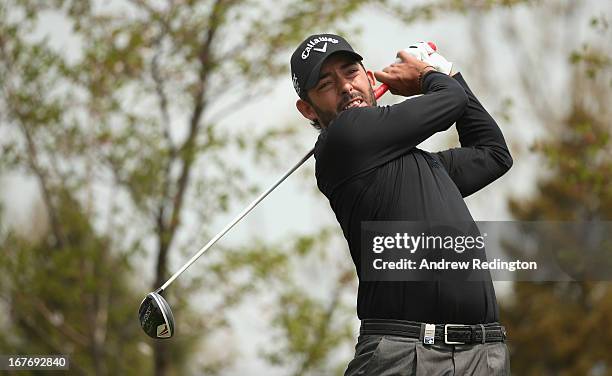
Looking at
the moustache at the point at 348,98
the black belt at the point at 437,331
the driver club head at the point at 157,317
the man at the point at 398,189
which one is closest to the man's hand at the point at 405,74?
the man at the point at 398,189

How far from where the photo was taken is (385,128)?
3.53 meters

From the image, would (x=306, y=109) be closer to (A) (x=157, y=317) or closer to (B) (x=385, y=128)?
(B) (x=385, y=128)

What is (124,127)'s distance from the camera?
39.4 feet

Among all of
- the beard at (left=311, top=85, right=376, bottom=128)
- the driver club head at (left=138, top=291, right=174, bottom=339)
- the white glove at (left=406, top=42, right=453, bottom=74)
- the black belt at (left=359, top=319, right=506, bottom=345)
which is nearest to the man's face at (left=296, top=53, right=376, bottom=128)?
the beard at (left=311, top=85, right=376, bottom=128)

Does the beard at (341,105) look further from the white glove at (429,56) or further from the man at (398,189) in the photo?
the white glove at (429,56)

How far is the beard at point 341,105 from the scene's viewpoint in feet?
12.4

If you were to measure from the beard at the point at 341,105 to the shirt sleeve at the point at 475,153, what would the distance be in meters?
0.33

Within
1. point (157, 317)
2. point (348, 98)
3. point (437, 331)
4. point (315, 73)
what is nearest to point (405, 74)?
point (348, 98)

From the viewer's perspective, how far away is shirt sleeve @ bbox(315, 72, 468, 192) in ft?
11.6

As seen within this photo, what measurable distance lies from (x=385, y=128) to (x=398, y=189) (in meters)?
0.21

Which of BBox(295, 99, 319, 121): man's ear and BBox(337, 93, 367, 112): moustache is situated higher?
BBox(295, 99, 319, 121): man's ear

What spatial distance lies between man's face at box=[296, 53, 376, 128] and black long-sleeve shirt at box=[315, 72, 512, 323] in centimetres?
15

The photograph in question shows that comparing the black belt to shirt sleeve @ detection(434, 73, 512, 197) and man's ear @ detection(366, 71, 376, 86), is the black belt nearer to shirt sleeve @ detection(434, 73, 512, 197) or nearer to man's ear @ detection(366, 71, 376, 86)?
shirt sleeve @ detection(434, 73, 512, 197)

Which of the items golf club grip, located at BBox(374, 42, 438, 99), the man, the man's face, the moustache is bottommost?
the man
